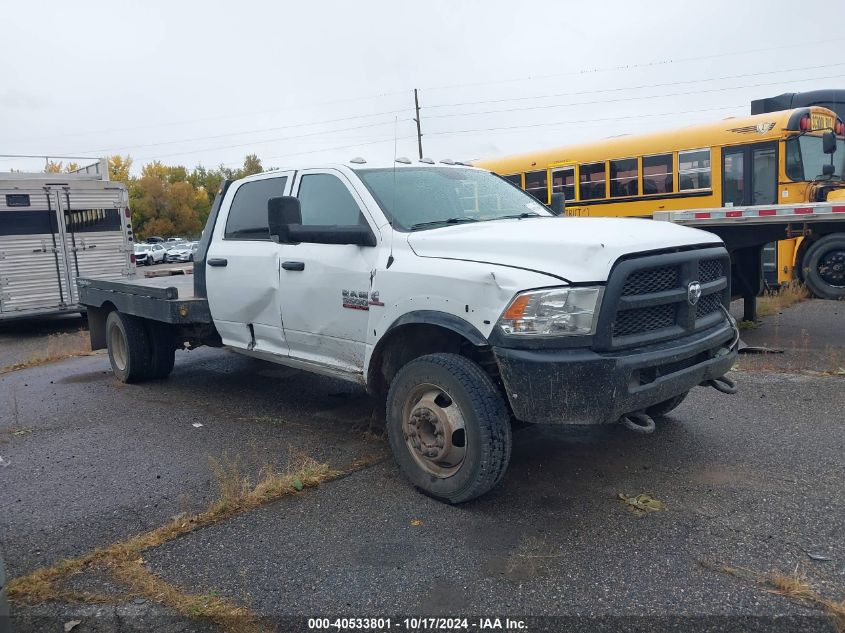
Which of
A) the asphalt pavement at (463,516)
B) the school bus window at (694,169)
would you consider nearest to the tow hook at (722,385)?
the asphalt pavement at (463,516)

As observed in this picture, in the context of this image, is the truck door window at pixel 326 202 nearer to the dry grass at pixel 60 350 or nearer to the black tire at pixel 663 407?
the black tire at pixel 663 407

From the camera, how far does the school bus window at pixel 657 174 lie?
13.3 m

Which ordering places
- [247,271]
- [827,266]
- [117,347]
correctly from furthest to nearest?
[827,266], [117,347], [247,271]

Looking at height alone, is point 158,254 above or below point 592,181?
below

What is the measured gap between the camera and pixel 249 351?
614 cm

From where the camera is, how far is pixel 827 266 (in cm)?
1001

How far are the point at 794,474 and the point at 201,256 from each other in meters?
4.84

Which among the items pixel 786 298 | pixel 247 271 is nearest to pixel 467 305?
pixel 247 271

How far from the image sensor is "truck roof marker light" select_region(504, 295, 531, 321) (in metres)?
3.82

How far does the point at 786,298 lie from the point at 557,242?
8791 millimetres

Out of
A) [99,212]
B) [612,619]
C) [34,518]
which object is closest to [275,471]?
[34,518]

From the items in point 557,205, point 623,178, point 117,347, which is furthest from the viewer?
point 623,178

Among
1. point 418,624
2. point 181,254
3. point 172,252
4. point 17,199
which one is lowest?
point 418,624

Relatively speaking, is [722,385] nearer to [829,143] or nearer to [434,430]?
[434,430]
